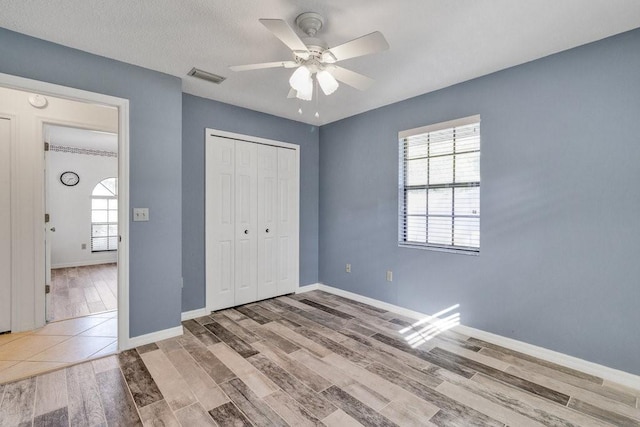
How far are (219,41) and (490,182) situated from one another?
8.74 ft

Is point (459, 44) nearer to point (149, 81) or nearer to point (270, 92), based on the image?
point (270, 92)

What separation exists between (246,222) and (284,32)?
2.61m

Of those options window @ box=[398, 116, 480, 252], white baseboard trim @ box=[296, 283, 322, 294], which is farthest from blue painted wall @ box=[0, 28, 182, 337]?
window @ box=[398, 116, 480, 252]

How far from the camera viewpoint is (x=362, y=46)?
5.70ft

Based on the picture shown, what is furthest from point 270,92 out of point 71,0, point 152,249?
point 152,249

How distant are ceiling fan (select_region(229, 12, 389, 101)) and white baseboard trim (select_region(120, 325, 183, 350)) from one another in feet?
8.08

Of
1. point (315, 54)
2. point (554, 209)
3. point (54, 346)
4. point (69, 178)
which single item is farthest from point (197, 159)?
point (69, 178)

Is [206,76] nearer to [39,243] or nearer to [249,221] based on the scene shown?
[249,221]

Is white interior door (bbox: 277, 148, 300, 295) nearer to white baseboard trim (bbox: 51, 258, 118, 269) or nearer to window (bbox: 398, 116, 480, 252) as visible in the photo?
window (bbox: 398, 116, 480, 252)

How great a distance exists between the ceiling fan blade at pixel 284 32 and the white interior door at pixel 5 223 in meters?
3.09

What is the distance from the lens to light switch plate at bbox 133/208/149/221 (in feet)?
8.94

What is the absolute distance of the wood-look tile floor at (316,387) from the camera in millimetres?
1835

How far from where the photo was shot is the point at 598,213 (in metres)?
2.29

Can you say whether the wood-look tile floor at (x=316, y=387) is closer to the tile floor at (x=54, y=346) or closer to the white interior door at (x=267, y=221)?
the tile floor at (x=54, y=346)
